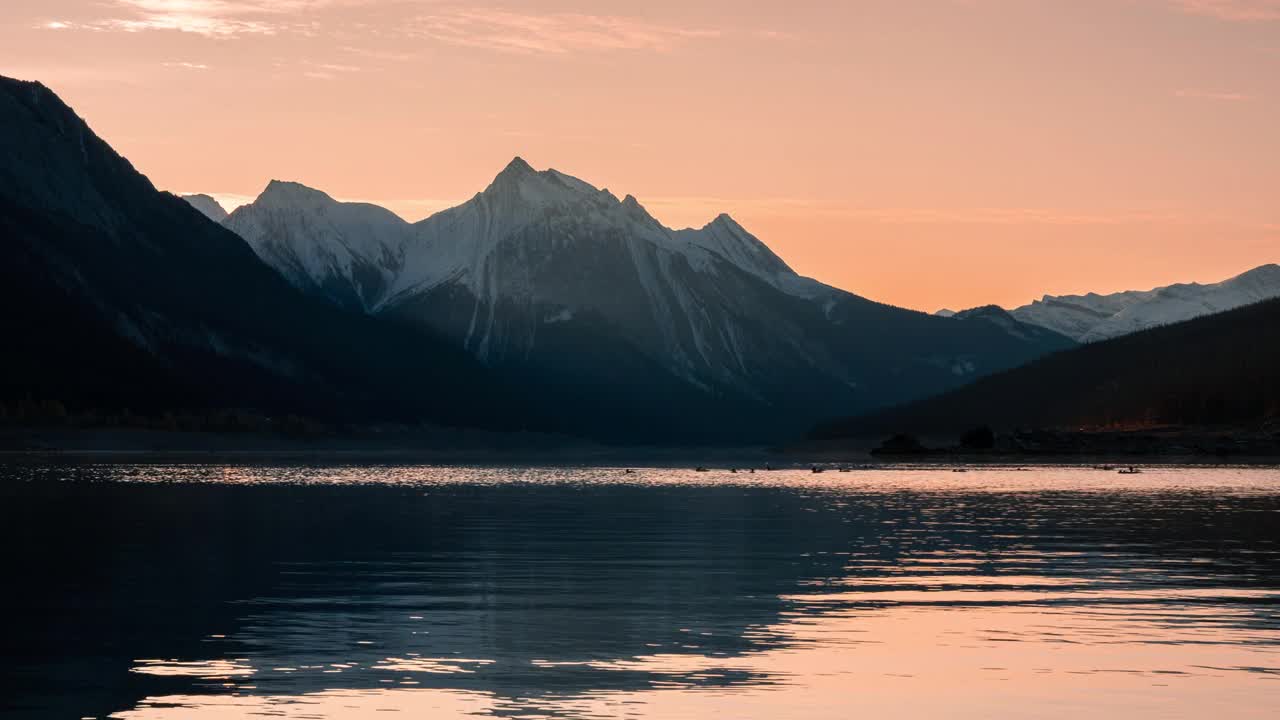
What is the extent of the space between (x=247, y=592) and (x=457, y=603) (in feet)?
21.4

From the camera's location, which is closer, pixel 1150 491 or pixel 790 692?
pixel 790 692

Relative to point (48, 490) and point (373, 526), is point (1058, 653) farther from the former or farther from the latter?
point (48, 490)

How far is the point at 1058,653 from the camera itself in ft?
126

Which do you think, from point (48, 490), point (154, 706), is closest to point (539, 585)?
point (154, 706)

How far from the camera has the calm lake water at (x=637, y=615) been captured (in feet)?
108

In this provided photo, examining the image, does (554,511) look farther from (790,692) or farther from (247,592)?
(790,692)

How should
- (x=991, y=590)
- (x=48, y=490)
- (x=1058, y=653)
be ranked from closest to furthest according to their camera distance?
Answer: (x=1058, y=653) < (x=991, y=590) < (x=48, y=490)

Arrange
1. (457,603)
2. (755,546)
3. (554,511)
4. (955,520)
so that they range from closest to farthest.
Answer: (457,603)
(755,546)
(955,520)
(554,511)

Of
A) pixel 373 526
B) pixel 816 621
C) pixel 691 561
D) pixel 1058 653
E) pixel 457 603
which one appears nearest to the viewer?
pixel 1058 653

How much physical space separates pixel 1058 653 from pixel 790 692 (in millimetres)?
7798

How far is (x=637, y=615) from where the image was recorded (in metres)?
45.5

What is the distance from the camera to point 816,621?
146 feet

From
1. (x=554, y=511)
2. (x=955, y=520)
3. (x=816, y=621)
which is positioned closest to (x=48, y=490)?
(x=554, y=511)

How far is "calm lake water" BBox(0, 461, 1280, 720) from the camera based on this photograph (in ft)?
108
